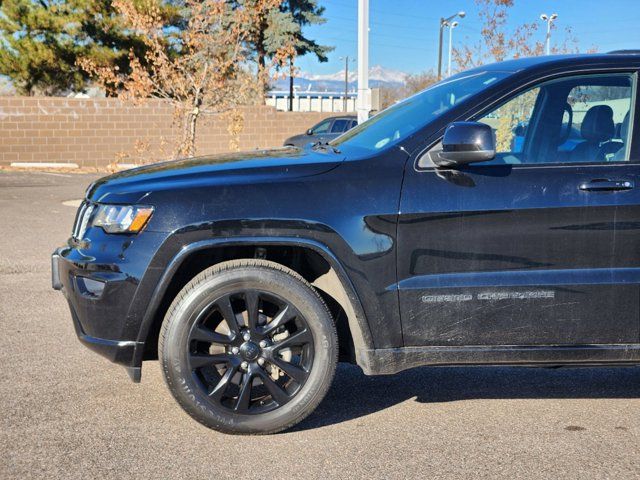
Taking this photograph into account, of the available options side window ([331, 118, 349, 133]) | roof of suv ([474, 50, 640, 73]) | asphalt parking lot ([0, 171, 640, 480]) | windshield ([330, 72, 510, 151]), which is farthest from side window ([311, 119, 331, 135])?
roof of suv ([474, 50, 640, 73])

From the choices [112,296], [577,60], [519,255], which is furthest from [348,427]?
[577,60]

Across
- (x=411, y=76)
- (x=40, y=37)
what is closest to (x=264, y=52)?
(x=40, y=37)

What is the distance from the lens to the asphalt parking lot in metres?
3.67

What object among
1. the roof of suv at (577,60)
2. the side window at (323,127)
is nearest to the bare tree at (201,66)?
the side window at (323,127)

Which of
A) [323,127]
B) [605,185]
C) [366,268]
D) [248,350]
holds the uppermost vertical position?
[323,127]

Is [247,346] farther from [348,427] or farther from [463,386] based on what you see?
[463,386]

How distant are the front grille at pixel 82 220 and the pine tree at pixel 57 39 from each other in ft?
80.6

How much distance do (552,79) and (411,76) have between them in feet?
171

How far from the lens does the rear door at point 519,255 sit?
13.0 feet

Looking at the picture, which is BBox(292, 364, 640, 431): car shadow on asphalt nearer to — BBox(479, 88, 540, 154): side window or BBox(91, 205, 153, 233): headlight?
BBox(91, 205, 153, 233): headlight

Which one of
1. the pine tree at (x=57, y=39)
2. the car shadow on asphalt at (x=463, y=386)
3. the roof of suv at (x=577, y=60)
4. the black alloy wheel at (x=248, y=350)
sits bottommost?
the car shadow on asphalt at (x=463, y=386)

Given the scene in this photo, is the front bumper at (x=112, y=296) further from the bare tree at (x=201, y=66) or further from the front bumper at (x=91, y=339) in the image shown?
the bare tree at (x=201, y=66)

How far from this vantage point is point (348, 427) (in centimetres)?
420

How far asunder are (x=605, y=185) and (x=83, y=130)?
2251 cm
